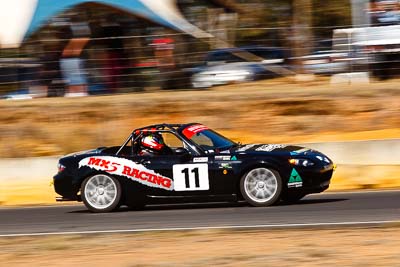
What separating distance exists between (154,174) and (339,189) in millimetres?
4126

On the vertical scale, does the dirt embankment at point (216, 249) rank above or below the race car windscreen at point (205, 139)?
below

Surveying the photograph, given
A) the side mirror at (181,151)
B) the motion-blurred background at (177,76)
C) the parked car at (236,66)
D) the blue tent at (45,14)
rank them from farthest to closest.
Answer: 1. the blue tent at (45,14)
2. the parked car at (236,66)
3. the motion-blurred background at (177,76)
4. the side mirror at (181,151)

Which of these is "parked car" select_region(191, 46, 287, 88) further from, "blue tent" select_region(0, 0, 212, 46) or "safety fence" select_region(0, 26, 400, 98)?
"blue tent" select_region(0, 0, 212, 46)

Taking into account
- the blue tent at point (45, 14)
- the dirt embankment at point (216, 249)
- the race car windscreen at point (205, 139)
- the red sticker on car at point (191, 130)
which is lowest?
the dirt embankment at point (216, 249)

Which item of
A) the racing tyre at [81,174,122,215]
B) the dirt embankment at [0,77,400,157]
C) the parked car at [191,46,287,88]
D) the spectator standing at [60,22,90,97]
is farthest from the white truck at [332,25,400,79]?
the racing tyre at [81,174,122,215]

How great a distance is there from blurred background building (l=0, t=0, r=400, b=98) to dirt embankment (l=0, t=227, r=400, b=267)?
9102mm

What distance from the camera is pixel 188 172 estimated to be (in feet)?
40.0

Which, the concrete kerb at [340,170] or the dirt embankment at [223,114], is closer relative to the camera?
the concrete kerb at [340,170]

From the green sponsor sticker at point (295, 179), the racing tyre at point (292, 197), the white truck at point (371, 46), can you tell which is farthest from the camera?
the white truck at point (371, 46)

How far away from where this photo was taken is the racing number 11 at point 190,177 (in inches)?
478

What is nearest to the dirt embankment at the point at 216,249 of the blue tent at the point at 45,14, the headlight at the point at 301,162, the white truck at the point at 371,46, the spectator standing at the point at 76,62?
the headlight at the point at 301,162

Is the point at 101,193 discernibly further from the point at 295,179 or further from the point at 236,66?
the point at 236,66

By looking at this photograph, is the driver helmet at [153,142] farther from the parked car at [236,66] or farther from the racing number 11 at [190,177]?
the parked car at [236,66]

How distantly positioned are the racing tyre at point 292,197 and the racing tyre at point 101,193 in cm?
230
